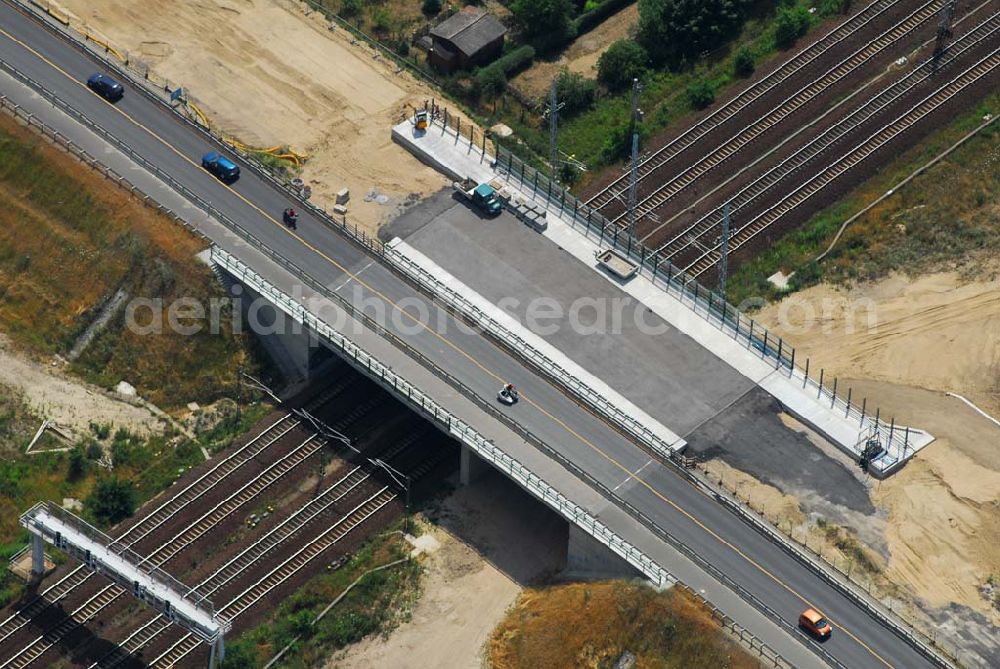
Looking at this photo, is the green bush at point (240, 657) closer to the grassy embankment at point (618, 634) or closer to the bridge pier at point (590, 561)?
the grassy embankment at point (618, 634)

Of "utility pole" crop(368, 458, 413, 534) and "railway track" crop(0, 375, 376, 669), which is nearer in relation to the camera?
"railway track" crop(0, 375, 376, 669)

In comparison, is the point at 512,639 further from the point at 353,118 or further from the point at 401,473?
the point at 353,118

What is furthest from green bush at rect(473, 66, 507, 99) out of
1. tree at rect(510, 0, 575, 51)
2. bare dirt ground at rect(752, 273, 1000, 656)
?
bare dirt ground at rect(752, 273, 1000, 656)

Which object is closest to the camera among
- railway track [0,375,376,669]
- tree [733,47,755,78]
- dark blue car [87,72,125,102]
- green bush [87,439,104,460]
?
railway track [0,375,376,669]

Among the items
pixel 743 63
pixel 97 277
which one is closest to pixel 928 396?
pixel 743 63

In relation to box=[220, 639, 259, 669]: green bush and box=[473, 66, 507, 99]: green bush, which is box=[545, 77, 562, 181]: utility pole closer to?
box=[473, 66, 507, 99]: green bush

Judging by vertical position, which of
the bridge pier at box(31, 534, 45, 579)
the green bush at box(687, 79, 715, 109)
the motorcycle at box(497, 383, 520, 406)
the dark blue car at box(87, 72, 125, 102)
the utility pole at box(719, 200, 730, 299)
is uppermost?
the green bush at box(687, 79, 715, 109)

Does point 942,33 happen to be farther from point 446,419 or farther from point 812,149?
point 446,419

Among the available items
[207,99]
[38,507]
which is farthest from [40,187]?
[38,507]
